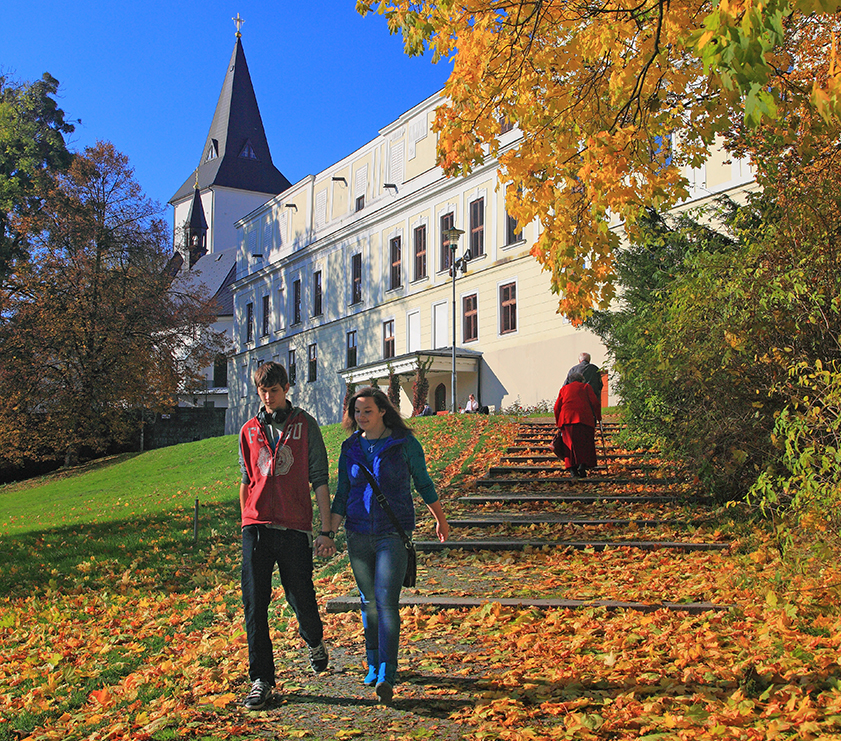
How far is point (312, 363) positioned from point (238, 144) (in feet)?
129

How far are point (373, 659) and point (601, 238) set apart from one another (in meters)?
7.02

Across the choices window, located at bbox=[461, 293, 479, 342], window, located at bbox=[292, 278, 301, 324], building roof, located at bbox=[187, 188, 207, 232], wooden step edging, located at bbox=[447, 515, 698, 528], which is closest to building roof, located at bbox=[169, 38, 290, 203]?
building roof, located at bbox=[187, 188, 207, 232]

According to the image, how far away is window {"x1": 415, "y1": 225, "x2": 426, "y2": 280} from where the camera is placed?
126 feet

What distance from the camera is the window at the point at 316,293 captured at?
47.4 m

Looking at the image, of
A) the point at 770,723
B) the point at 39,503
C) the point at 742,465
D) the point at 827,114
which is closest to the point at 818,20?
the point at 742,465

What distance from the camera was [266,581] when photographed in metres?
4.95

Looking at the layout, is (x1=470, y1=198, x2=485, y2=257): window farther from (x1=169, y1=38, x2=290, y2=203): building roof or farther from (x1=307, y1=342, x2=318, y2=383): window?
(x1=169, y1=38, x2=290, y2=203): building roof

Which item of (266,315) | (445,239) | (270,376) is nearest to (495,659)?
(270,376)

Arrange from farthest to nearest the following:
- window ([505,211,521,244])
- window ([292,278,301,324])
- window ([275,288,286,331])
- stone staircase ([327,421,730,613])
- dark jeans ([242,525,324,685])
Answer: window ([275,288,286,331]) → window ([292,278,301,324]) → window ([505,211,521,244]) → stone staircase ([327,421,730,613]) → dark jeans ([242,525,324,685])

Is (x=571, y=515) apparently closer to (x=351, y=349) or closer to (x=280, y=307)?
(x=351, y=349)

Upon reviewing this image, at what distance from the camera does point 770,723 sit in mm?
3908

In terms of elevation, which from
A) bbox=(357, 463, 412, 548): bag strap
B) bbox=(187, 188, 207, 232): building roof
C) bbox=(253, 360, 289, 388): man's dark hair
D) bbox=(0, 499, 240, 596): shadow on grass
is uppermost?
bbox=(187, 188, 207, 232): building roof

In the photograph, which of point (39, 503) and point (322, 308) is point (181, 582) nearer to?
point (39, 503)

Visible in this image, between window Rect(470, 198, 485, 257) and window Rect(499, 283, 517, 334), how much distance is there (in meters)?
2.31
